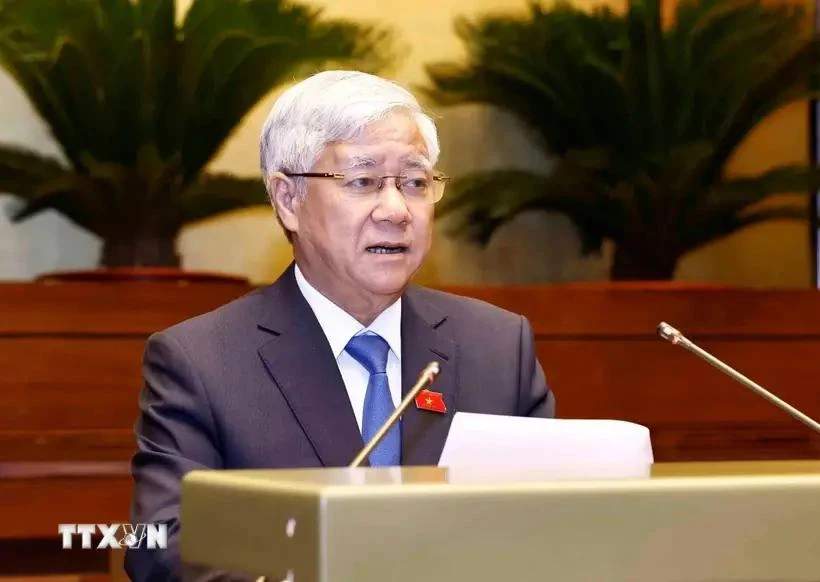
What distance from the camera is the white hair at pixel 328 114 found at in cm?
235

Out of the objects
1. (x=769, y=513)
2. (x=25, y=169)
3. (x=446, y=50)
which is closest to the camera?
(x=769, y=513)

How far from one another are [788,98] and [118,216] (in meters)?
1.86

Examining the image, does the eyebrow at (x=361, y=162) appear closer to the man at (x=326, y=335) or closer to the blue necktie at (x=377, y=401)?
the man at (x=326, y=335)

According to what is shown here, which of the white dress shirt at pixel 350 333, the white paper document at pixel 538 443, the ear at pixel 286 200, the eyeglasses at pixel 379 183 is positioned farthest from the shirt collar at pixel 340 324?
the white paper document at pixel 538 443

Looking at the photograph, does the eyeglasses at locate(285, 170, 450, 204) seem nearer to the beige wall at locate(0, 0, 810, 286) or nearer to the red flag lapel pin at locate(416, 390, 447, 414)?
the red flag lapel pin at locate(416, 390, 447, 414)

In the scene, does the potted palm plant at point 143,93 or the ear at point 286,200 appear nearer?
the ear at point 286,200

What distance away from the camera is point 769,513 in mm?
1391

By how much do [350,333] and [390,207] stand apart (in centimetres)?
25

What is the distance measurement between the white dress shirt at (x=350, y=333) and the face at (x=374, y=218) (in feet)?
0.22

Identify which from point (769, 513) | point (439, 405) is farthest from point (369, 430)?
point (769, 513)

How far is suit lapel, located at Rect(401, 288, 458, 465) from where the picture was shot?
2379 mm

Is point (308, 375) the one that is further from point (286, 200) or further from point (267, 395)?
point (286, 200)

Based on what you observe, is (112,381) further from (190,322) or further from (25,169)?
(190,322)

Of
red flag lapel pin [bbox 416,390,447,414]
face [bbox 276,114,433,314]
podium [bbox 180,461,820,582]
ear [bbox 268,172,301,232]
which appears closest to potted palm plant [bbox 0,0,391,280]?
ear [bbox 268,172,301,232]
